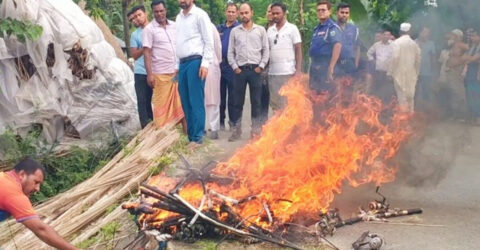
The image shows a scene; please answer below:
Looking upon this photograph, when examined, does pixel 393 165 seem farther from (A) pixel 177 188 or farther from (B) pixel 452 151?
(A) pixel 177 188

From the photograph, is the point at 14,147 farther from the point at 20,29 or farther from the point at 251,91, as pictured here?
the point at 251,91

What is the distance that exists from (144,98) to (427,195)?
4478mm

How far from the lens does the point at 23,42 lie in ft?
29.7

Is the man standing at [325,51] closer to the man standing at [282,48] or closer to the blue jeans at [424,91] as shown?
the man standing at [282,48]

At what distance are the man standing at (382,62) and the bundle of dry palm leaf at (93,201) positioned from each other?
4462 mm

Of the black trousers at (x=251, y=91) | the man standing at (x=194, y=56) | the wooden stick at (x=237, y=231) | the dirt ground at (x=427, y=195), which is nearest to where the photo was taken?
the wooden stick at (x=237, y=231)

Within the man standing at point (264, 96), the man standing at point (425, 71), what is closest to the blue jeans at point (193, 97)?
the man standing at point (264, 96)

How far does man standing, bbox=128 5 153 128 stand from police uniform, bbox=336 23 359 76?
2924 mm

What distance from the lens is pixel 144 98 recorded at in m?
8.98

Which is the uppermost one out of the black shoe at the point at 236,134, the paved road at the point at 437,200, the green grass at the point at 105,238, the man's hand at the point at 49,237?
the man's hand at the point at 49,237

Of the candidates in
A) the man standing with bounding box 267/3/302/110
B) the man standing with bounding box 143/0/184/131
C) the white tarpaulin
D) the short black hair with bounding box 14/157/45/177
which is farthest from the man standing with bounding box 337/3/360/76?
the short black hair with bounding box 14/157/45/177

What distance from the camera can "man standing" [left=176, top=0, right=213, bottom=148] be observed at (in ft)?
25.0

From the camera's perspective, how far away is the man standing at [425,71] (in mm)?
10586

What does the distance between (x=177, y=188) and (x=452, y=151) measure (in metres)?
4.72
